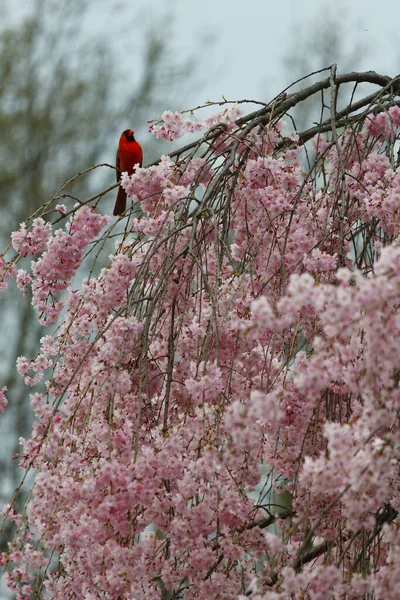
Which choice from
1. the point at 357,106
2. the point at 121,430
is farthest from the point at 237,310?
the point at 357,106

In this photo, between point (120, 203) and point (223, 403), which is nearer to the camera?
point (223, 403)

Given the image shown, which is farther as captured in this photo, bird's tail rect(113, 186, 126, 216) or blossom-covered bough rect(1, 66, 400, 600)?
bird's tail rect(113, 186, 126, 216)

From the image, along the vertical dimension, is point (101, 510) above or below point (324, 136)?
below

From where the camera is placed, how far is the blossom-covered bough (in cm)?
113

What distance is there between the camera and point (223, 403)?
4.71ft

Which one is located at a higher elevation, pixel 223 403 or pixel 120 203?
pixel 120 203

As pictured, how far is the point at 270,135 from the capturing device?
1960mm

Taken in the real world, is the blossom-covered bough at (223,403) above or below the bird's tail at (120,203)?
below

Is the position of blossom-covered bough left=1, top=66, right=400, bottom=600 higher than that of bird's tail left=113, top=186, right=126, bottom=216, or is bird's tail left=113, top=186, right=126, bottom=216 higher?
bird's tail left=113, top=186, right=126, bottom=216

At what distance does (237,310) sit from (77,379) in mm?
412

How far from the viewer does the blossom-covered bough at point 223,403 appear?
1.13 m

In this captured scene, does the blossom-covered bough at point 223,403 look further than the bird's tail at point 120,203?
No

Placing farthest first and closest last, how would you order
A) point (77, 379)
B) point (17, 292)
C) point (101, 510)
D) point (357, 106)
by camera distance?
1. point (17, 292)
2. point (357, 106)
3. point (77, 379)
4. point (101, 510)

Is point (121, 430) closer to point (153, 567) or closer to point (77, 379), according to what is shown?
point (153, 567)
